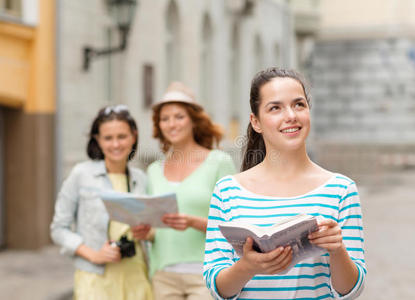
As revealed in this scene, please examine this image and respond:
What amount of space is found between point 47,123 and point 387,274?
16.5 feet

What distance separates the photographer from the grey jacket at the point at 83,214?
4.00m

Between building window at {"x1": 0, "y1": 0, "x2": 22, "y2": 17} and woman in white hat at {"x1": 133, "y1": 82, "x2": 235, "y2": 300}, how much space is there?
6010 mm

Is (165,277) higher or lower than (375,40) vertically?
lower

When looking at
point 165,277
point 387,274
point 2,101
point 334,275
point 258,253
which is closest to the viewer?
point 258,253

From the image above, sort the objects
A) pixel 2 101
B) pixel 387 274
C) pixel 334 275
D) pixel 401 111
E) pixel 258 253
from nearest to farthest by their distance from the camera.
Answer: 1. pixel 258 253
2. pixel 334 275
3. pixel 387 274
4. pixel 2 101
5. pixel 401 111

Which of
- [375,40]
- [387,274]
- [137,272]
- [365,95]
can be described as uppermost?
[375,40]

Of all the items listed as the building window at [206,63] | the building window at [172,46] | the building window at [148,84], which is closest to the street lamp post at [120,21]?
the building window at [148,84]

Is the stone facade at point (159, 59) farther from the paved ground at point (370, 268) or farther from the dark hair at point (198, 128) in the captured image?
the dark hair at point (198, 128)

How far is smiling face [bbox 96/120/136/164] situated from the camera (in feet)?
13.3

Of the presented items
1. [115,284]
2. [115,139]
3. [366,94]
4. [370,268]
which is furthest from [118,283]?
[366,94]

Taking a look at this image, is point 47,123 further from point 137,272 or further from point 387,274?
point 137,272

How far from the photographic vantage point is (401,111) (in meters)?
32.4

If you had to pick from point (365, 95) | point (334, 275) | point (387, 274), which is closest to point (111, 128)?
point (334, 275)

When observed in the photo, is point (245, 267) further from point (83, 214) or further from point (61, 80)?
point (61, 80)
